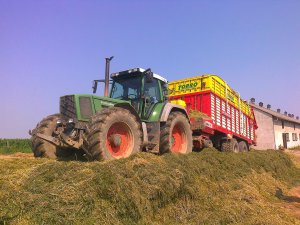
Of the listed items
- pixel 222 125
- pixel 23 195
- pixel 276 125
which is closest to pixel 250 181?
pixel 222 125

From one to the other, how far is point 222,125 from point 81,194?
28.4ft

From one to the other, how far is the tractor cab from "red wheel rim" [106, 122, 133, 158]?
4.67 ft

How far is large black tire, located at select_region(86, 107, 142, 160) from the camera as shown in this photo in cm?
543

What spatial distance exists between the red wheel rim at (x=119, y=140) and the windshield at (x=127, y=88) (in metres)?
1.75

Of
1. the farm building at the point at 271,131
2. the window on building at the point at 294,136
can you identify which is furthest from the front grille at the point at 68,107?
the window on building at the point at 294,136

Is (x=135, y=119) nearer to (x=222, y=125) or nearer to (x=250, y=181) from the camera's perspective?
(x=250, y=181)

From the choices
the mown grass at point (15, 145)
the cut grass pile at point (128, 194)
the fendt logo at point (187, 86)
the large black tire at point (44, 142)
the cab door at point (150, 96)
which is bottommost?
the cut grass pile at point (128, 194)

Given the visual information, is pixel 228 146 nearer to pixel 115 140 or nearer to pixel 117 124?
pixel 117 124

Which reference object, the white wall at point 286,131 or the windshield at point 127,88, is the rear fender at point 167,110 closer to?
the windshield at point 127,88

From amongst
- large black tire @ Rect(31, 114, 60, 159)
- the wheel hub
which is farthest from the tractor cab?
large black tire @ Rect(31, 114, 60, 159)

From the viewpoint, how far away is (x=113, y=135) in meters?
5.95

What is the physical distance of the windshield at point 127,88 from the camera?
7898mm

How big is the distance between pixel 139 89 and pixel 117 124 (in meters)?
1.97

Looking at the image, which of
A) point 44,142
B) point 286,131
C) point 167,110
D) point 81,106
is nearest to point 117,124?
point 81,106
